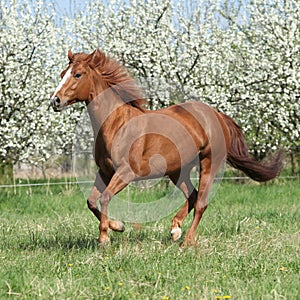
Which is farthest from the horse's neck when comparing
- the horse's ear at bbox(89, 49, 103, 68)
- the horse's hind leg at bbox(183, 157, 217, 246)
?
the horse's hind leg at bbox(183, 157, 217, 246)

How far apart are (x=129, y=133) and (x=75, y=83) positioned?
773 mm

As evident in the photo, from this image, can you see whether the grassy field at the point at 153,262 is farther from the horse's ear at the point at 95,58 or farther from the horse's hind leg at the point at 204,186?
the horse's ear at the point at 95,58

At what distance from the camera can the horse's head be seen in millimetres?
5998

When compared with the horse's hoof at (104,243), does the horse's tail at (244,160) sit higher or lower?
higher

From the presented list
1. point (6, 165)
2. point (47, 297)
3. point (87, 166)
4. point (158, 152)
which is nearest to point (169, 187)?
point (87, 166)

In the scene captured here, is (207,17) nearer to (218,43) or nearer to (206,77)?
(218,43)

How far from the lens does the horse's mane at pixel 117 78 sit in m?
6.50

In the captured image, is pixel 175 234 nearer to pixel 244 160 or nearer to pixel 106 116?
pixel 244 160

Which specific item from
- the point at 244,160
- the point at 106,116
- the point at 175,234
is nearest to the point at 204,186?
the point at 175,234

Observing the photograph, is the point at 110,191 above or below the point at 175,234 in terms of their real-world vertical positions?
above

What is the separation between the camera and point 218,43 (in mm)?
16516

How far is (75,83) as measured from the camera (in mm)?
6164

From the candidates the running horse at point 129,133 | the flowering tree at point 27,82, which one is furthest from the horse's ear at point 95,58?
the flowering tree at point 27,82

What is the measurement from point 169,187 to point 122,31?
4.27 meters
